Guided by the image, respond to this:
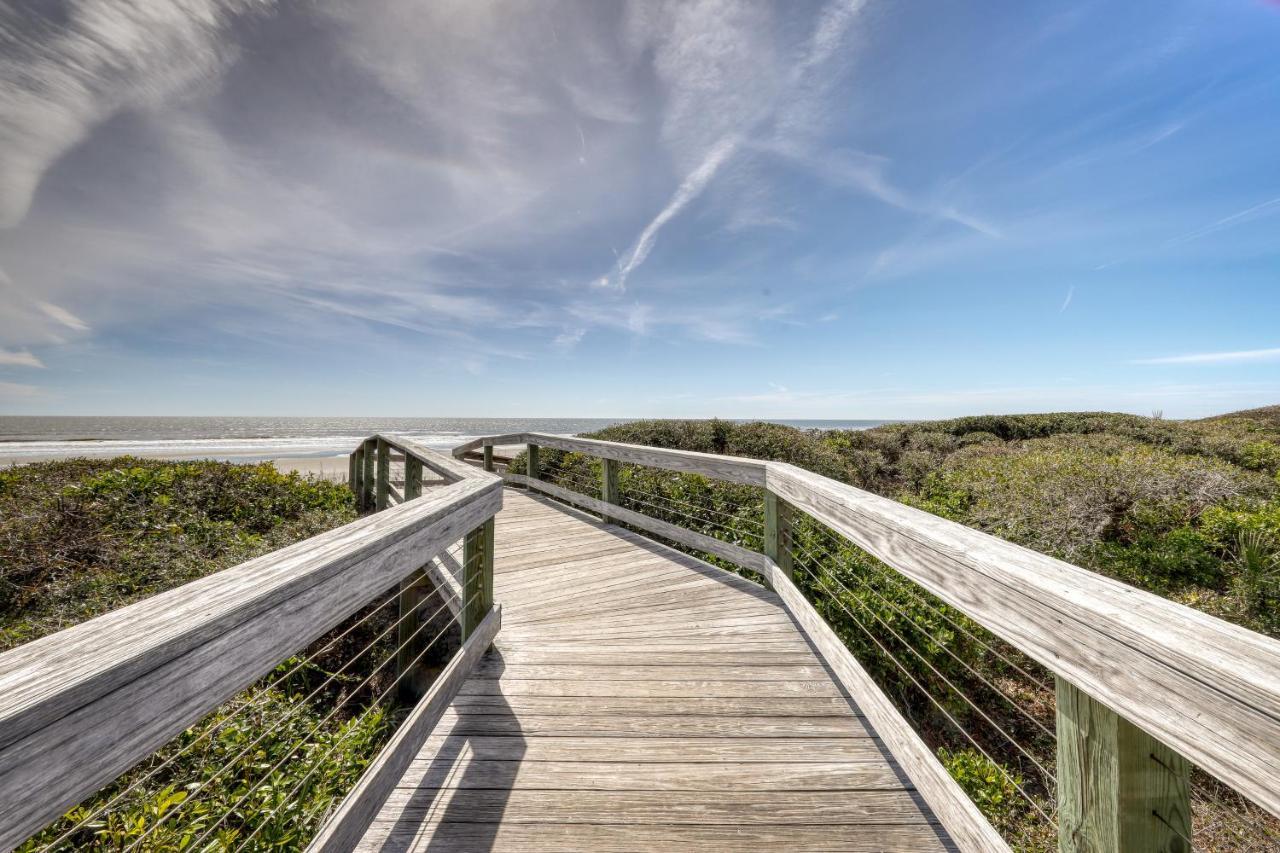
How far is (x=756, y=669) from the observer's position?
262 centimetres

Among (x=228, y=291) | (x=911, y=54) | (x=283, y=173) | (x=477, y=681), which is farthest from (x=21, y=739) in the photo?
(x=228, y=291)

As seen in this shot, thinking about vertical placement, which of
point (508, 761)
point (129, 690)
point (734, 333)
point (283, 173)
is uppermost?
point (283, 173)

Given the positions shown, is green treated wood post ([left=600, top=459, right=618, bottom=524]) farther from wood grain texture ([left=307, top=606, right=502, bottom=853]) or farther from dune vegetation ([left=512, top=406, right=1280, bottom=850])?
wood grain texture ([left=307, top=606, right=502, bottom=853])

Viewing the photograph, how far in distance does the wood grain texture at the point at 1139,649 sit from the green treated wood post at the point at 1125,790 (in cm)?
12

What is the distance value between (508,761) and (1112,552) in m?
5.78

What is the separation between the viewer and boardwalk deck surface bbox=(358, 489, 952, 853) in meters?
1.64

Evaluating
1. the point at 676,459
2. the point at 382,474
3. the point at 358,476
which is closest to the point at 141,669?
the point at 676,459

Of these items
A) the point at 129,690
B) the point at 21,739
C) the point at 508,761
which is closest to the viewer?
the point at 21,739

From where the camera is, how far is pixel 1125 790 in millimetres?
957

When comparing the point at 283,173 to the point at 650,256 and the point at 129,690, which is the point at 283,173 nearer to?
the point at 650,256

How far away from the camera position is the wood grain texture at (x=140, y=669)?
593 mm

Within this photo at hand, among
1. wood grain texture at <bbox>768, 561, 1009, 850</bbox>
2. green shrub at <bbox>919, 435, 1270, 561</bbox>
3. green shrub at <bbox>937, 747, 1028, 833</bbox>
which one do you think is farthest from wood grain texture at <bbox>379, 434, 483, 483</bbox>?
green shrub at <bbox>919, 435, 1270, 561</bbox>

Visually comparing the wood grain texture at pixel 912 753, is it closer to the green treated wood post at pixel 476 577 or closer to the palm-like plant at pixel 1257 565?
the green treated wood post at pixel 476 577

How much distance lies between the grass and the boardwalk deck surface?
0.52 meters
